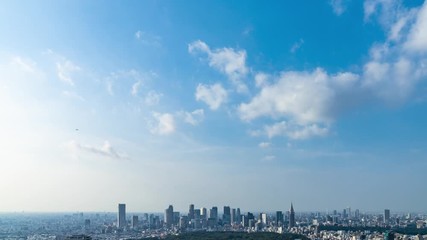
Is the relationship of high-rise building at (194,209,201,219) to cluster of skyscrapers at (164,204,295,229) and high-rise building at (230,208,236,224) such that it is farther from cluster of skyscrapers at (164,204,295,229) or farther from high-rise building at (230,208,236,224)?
high-rise building at (230,208,236,224)

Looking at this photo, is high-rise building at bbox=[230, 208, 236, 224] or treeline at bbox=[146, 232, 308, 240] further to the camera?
high-rise building at bbox=[230, 208, 236, 224]

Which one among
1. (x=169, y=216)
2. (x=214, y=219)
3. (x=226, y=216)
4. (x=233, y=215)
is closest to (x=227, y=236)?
(x=214, y=219)

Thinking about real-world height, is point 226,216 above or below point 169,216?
below

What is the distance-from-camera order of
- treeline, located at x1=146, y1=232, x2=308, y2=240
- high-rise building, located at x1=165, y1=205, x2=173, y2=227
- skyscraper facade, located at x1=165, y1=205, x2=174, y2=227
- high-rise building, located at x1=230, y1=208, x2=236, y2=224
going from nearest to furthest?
treeline, located at x1=146, y1=232, x2=308, y2=240, high-rise building, located at x1=165, y1=205, x2=173, y2=227, skyscraper facade, located at x1=165, y1=205, x2=174, y2=227, high-rise building, located at x1=230, y1=208, x2=236, y2=224

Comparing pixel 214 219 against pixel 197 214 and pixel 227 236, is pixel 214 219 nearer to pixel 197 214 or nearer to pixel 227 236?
pixel 197 214

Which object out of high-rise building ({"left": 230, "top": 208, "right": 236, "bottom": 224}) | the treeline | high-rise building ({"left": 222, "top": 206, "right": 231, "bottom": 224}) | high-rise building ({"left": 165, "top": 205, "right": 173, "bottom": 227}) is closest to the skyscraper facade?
high-rise building ({"left": 165, "top": 205, "right": 173, "bottom": 227})

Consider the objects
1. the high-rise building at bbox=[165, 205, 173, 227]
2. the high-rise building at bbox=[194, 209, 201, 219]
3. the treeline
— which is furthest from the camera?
the high-rise building at bbox=[194, 209, 201, 219]

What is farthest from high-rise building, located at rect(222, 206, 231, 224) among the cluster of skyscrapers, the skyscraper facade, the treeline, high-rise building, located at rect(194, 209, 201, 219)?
the treeline

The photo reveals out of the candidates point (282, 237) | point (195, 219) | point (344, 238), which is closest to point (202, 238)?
point (282, 237)

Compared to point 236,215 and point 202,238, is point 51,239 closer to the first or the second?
point 202,238

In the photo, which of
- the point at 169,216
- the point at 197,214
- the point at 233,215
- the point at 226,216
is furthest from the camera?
the point at 226,216

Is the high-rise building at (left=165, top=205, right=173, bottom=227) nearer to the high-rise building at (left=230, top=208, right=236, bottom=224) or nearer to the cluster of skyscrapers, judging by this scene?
the cluster of skyscrapers

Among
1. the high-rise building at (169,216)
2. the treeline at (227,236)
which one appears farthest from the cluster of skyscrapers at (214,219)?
the treeline at (227,236)
